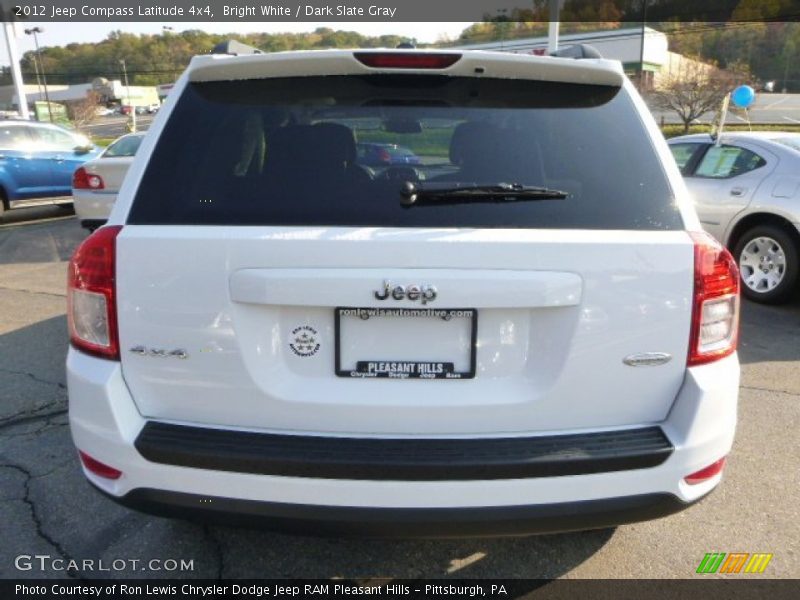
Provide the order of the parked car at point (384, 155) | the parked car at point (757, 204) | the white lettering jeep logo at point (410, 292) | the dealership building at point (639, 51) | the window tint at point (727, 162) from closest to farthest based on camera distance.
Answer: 1. the white lettering jeep logo at point (410, 292)
2. the parked car at point (384, 155)
3. the parked car at point (757, 204)
4. the window tint at point (727, 162)
5. the dealership building at point (639, 51)

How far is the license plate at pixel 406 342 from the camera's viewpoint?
183 cm

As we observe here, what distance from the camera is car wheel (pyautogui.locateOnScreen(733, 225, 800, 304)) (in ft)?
19.6

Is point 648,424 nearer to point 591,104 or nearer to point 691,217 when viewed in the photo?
point 691,217

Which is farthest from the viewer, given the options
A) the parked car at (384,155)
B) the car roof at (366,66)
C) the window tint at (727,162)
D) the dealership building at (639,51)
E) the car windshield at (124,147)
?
the dealership building at (639,51)

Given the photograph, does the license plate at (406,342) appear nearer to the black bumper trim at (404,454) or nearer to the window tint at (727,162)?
the black bumper trim at (404,454)

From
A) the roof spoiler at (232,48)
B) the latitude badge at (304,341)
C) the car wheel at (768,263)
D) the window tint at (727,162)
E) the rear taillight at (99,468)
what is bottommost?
the car wheel at (768,263)

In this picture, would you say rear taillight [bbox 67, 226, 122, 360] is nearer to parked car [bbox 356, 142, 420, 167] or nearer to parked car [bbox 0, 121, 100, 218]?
parked car [bbox 356, 142, 420, 167]

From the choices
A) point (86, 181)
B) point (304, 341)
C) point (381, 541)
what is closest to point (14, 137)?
point (86, 181)

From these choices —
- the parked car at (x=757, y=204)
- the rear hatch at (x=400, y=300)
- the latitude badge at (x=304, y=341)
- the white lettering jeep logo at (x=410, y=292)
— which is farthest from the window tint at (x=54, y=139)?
the white lettering jeep logo at (x=410, y=292)

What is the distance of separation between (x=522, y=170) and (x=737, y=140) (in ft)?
18.8

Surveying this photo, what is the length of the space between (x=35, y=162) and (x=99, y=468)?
11183 mm

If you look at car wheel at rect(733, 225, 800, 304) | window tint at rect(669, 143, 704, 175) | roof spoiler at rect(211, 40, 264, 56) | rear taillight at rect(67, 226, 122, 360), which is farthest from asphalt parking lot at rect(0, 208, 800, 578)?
window tint at rect(669, 143, 704, 175)

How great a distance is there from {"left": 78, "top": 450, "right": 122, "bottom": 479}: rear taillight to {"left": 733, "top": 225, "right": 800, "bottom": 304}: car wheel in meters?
6.10

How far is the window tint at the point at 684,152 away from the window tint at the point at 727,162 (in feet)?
0.57
